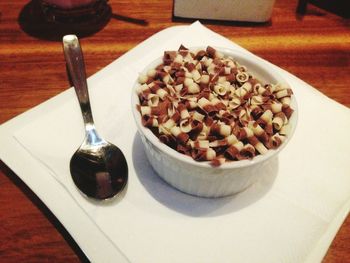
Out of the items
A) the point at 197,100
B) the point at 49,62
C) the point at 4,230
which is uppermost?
the point at 197,100

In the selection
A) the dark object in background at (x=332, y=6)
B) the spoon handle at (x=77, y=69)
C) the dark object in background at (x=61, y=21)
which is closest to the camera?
the spoon handle at (x=77, y=69)

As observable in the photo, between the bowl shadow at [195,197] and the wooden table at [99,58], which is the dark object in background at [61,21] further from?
the bowl shadow at [195,197]

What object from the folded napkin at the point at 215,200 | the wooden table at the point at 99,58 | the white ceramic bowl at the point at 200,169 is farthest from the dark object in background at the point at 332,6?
the white ceramic bowl at the point at 200,169

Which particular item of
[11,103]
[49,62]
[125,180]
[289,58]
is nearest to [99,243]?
[125,180]

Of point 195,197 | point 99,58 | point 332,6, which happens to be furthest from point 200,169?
point 332,6

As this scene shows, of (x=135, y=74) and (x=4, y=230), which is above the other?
(x=135, y=74)

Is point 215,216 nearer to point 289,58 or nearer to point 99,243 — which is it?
point 99,243

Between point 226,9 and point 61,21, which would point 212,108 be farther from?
point 61,21
